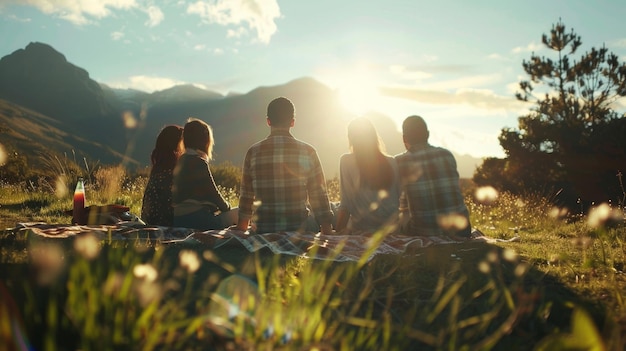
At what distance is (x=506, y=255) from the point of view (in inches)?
172

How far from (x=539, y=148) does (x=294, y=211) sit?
1866 centimetres

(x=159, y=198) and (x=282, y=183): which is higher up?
(x=282, y=183)

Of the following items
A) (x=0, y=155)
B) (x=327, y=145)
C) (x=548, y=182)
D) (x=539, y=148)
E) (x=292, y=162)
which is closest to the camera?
(x=292, y=162)

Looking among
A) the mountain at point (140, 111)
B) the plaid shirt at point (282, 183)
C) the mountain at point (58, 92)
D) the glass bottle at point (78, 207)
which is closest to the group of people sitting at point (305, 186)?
the plaid shirt at point (282, 183)

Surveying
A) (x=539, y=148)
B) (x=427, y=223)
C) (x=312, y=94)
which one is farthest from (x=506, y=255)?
(x=312, y=94)

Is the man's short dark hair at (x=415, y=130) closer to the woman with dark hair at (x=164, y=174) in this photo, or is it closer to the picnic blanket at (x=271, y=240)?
the picnic blanket at (x=271, y=240)

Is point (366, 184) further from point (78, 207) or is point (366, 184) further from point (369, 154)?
point (78, 207)

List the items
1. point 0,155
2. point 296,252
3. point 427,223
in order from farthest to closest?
point 0,155, point 427,223, point 296,252

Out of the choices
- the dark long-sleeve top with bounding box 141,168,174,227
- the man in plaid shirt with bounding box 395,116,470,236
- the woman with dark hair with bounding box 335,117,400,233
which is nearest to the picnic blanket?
the man in plaid shirt with bounding box 395,116,470,236

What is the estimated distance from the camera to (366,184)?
559cm

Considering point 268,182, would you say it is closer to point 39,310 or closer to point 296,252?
point 296,252

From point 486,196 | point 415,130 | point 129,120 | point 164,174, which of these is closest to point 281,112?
point 415,130

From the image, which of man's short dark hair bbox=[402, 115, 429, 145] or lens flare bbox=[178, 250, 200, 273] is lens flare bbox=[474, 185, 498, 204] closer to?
man's short dark hair bbox=[402, 115, 429, 145]

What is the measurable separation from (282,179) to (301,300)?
268 cm
